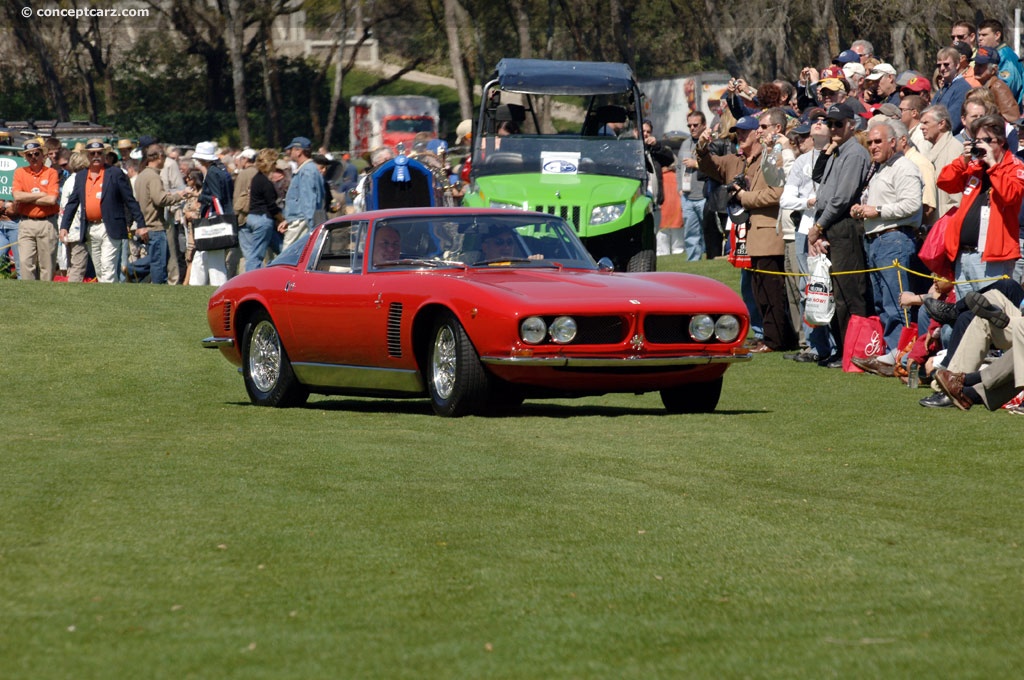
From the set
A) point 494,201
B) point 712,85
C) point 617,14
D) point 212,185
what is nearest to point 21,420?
point 494,201

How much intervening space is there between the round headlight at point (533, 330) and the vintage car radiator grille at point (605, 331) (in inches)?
12.0

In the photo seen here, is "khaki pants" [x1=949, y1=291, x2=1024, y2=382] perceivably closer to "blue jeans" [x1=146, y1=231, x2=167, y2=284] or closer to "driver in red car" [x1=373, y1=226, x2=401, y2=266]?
"driver in red car" [x1=373, y1=226, x2=401, y2=266]

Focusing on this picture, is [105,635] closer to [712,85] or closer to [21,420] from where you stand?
[21,420]

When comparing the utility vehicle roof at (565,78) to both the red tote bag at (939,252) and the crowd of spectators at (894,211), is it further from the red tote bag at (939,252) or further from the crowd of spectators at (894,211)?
the red tote bag at (939,252)

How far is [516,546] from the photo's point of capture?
6371 mm

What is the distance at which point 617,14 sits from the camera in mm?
54656

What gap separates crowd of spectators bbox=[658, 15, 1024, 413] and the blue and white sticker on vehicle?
5.17ft

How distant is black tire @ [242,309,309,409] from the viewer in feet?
41.9

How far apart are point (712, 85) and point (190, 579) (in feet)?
114

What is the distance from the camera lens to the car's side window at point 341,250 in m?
12.4

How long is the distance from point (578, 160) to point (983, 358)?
9604mm

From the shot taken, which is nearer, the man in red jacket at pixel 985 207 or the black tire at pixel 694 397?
the black tire at pixel 694 397

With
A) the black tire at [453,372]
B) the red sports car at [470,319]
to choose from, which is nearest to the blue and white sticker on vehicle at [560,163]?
the red sports car at [470,319]

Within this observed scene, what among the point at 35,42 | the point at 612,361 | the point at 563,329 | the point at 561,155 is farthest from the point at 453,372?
the point at 35,42
